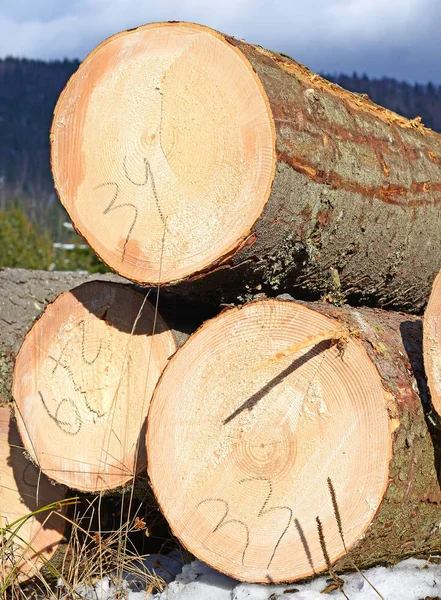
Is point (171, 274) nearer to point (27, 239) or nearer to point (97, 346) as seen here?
point (97, 346)

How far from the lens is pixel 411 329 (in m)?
2.62

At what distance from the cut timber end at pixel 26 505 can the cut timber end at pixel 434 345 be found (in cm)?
144

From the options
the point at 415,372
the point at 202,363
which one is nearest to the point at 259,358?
the point at 202,363

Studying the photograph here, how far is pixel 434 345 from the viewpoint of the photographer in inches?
90.2

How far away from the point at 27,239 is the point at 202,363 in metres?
7.85

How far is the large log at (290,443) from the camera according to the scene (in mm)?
2129

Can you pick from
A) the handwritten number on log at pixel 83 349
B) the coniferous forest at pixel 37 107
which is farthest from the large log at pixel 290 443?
the coniferous forest at pixel 37 107

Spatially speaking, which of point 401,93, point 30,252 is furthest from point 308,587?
point 401,93

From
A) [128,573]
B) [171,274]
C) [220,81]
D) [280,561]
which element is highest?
[220,81]

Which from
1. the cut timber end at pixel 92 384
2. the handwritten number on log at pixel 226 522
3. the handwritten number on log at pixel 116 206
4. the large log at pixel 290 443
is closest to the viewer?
the large log at pixel 290 443

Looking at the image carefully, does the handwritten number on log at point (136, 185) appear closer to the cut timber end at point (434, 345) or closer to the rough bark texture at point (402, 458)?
the rough bark texture at point (402, 458)

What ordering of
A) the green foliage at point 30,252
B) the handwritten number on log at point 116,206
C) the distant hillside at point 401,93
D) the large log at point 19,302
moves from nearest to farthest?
the handwritten number on log at point 116,206 → the large log at point 19,302 → the green foliage at point 30,252 → the distant hillside at point 401,93

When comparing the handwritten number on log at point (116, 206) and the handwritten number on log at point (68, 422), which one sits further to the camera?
the handwritten number on log at point (68, 422)

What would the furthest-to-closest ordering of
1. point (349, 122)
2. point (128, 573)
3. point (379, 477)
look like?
point (128, 573), point (349, 122), point (379, 477)
